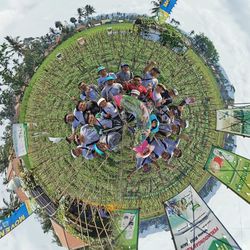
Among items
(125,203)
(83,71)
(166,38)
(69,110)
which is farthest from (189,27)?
(125,203)

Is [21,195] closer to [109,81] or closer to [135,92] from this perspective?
[109,81]

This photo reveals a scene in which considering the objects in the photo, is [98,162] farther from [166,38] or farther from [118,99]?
[166,38]

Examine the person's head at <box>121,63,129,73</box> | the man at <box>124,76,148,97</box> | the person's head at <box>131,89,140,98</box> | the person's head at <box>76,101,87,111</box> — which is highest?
the person's head at <box>121,63,129,73</box>

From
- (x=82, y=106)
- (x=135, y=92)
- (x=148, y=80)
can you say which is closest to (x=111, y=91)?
(x=135, y=92)

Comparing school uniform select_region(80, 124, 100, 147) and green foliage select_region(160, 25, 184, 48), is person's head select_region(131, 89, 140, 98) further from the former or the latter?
green foliage select_region(160, 25, 184, 48)

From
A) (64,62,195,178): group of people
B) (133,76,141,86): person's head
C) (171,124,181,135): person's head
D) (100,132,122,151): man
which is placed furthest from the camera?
(171,124,181,135): person's head

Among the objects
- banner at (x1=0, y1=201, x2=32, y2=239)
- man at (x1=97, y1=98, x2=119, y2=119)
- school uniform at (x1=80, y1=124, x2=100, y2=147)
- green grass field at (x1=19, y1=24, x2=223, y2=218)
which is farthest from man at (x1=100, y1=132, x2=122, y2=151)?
banner at (x1=0, y1=201, x2=32, y2=239)

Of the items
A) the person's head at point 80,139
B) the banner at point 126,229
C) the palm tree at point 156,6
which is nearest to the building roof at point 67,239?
the banner at point 126,229
